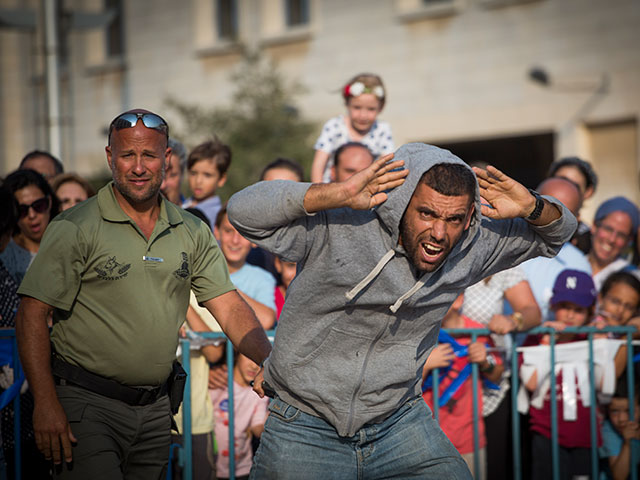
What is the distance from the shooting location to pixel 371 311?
10.8 ft

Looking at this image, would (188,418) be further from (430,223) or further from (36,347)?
(430,223)

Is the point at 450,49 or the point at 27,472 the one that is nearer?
the point at 27,472

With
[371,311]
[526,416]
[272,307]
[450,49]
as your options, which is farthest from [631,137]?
[371,311]

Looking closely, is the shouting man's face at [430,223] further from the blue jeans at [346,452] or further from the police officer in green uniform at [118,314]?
the police officer in green uniform at [118,314]

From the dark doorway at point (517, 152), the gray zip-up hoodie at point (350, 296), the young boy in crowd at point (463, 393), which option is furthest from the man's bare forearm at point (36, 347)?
the dark doorway at point (517, 152)

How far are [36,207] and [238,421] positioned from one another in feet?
6.26

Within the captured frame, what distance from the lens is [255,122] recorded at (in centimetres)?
1405

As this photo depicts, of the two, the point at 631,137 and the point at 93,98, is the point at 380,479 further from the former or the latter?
the point at 93,98

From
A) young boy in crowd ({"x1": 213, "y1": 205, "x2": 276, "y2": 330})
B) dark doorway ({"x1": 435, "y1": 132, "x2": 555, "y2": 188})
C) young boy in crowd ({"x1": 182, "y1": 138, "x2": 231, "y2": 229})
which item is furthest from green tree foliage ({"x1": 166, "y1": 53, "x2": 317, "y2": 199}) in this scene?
young boy in crowd ({"x1": 213, "y1": 205, "x2": 276, "y2": 330})

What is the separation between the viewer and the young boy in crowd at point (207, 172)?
241 inches

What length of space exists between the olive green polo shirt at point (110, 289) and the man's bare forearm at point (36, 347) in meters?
0.06

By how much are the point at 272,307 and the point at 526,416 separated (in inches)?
72.4

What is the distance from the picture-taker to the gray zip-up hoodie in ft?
10.4

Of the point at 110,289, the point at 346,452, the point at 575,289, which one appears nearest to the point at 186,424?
the point at 110,289
